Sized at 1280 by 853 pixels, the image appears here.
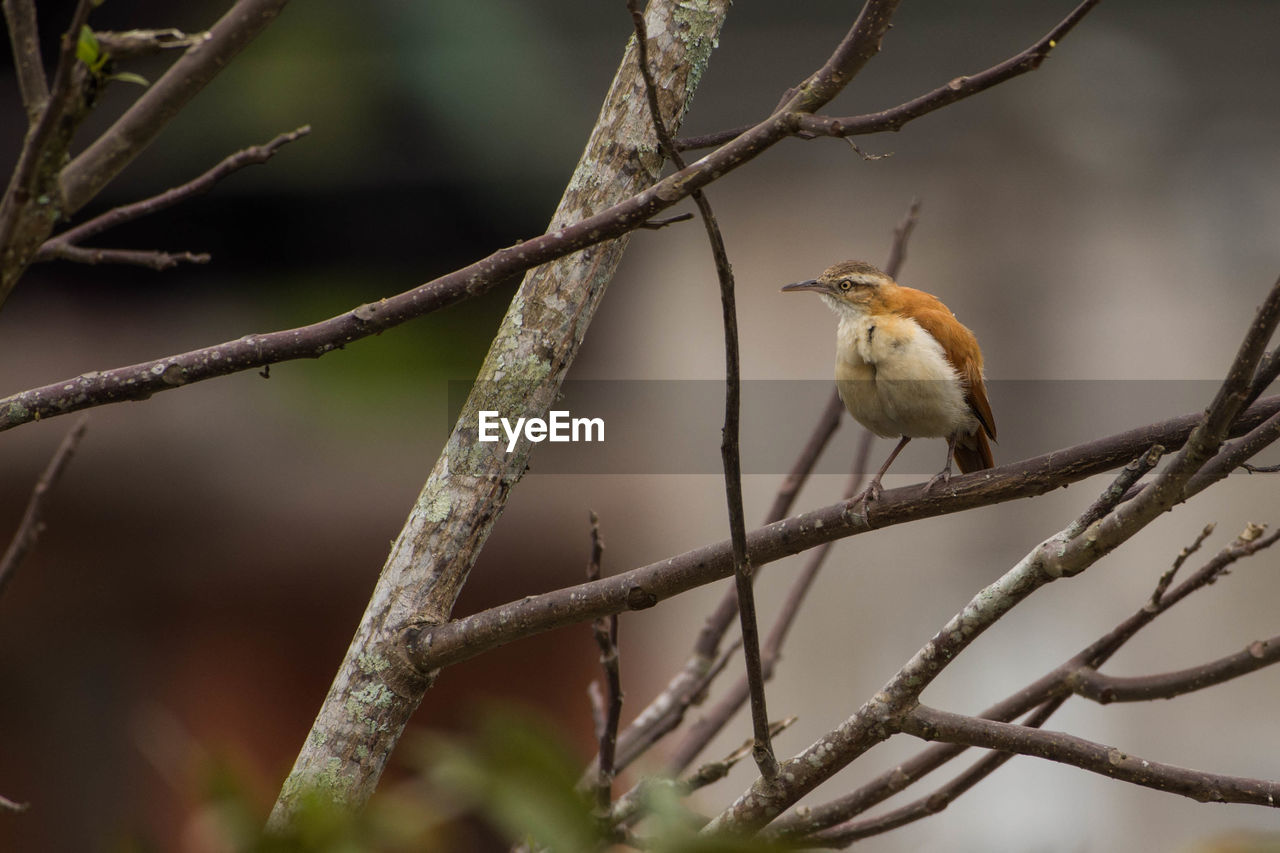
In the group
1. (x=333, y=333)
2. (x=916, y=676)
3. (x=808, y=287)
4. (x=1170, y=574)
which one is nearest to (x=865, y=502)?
(x=916, y=676)

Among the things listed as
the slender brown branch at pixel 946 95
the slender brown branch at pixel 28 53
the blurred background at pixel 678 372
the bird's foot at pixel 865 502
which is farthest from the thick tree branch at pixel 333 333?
the blurred background at pixel 678 372

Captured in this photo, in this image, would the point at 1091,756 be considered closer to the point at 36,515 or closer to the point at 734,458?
the point at 734,458

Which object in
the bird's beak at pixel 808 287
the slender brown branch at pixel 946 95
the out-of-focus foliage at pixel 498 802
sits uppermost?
the bird's beak at pixel 808 287

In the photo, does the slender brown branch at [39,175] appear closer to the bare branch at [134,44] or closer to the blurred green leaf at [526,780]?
the bare branch at [134,44]

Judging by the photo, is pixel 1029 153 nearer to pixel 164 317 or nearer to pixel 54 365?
pixel 164 317

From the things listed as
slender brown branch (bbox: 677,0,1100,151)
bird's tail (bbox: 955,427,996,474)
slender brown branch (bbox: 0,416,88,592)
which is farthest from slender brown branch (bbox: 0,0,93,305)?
bird's tail (bbox: 955,427,996,474)

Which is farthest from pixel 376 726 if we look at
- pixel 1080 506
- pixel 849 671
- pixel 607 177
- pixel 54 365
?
pixel 54 365
